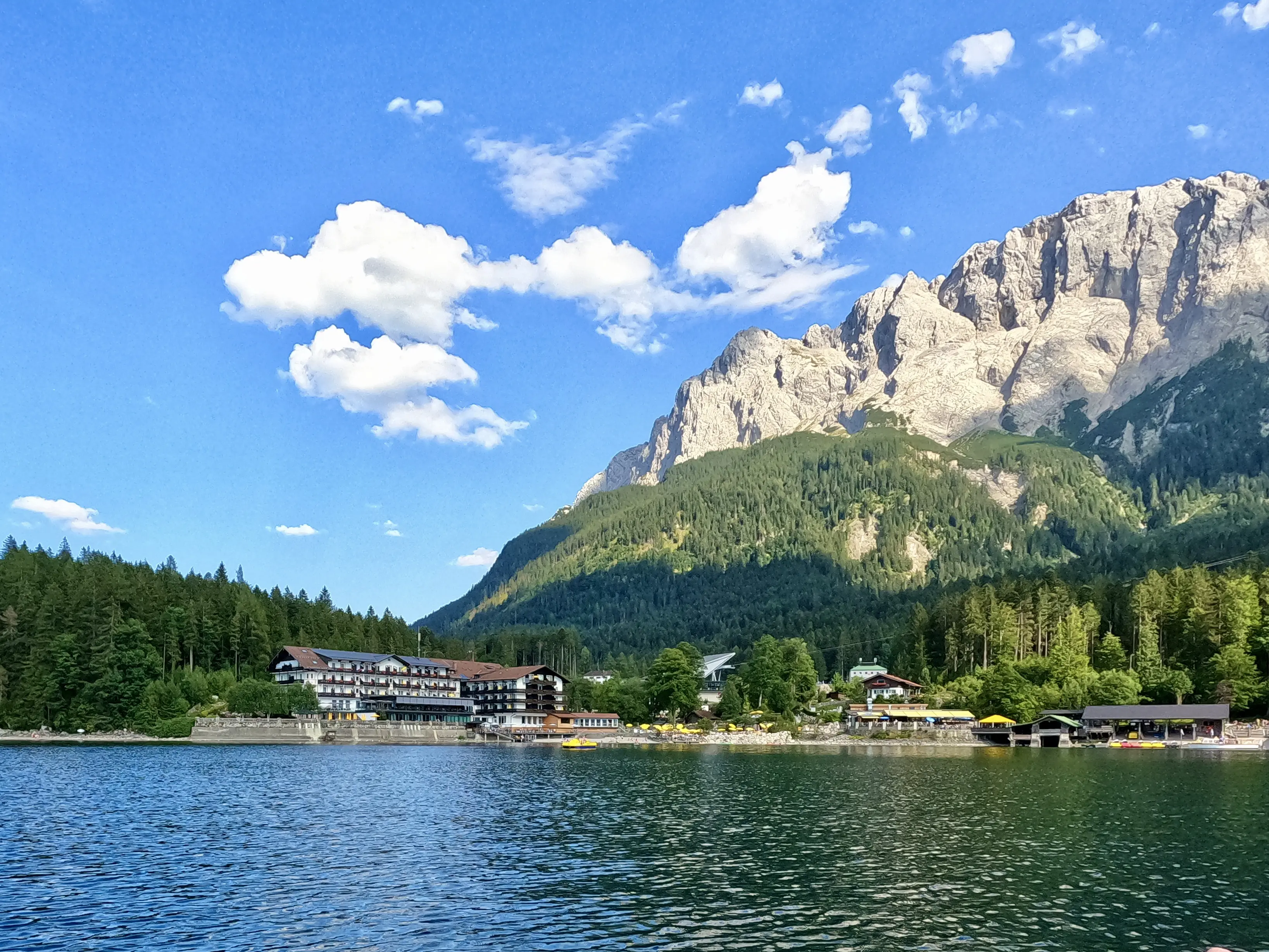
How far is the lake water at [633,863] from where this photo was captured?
108 feet

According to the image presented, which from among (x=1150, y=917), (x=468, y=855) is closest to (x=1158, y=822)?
(x=1150, y=917)

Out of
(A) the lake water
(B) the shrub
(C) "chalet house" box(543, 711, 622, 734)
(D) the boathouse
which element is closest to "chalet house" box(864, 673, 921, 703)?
(D) the boathouse

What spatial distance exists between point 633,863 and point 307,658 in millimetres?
153674

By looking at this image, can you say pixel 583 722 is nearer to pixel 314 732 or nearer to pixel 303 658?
pixel 314 732

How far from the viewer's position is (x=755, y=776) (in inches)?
3733

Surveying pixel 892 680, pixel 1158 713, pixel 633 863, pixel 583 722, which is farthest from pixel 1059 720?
pixel 633 863

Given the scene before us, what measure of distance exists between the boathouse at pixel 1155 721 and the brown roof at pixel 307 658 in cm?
13531

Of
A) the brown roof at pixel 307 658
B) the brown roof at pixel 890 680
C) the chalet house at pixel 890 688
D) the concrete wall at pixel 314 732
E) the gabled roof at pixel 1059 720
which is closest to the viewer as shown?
the gabled roof at pixel 1059 720

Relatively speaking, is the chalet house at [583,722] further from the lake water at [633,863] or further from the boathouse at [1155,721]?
the lake water at [633,863]

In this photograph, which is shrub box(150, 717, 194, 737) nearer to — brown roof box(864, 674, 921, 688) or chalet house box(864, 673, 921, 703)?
chalet house box(864, 673, 921, 703)

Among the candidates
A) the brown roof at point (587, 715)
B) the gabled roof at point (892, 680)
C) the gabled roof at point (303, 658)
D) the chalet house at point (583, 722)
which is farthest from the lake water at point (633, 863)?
the brown roof at point (587, 715)

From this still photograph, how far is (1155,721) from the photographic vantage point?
152m

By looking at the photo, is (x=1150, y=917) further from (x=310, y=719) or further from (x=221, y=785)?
(x=310, y=719)

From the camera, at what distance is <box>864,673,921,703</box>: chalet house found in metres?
188
